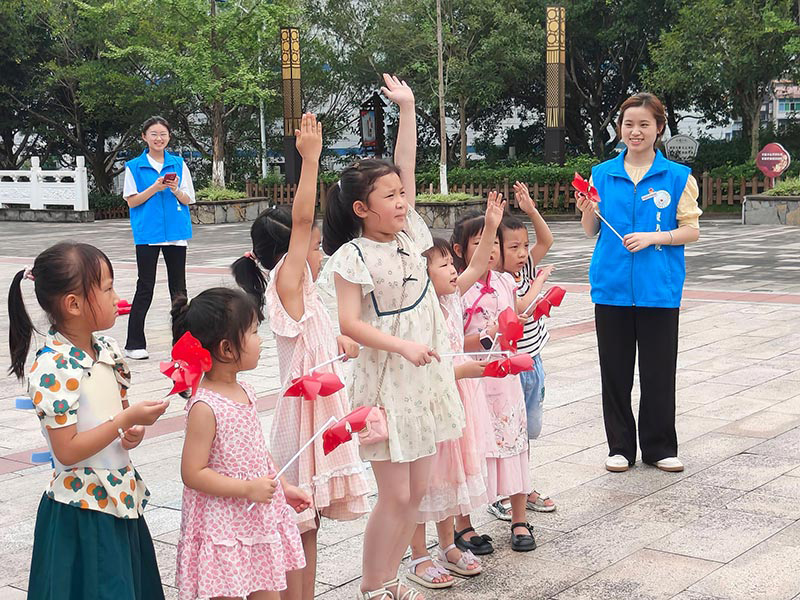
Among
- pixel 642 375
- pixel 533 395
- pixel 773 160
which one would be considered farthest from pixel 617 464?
pixel 773 160

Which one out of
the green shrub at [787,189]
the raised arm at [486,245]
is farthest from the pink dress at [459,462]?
the green shrub at [787,189]

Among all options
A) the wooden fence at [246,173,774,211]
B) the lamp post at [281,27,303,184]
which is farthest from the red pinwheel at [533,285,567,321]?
the lamp post at [281,27,303,184]

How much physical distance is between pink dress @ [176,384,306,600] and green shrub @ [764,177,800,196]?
1707 cm

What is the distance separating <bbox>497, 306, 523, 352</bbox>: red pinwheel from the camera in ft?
9.42

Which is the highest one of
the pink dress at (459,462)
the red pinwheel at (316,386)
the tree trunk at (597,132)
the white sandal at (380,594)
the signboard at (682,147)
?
the tree trunk at (597,132)

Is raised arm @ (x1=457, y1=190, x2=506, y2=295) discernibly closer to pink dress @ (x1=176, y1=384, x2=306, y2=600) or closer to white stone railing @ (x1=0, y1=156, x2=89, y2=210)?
pink dress @ (x1=176, y1=384, x2=306, y2=600)

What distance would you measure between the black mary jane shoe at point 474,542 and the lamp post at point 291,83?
1861cm

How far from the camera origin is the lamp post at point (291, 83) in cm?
2161

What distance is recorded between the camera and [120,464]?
2.31m

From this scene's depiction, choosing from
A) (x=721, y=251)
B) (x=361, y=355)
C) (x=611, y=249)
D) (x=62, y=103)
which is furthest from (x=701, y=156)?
(x=361, y=355)

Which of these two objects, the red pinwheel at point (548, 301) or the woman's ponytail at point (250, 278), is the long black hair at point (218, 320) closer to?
the woman's ponytail at point (250, 278)

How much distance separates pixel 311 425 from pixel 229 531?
54 cm

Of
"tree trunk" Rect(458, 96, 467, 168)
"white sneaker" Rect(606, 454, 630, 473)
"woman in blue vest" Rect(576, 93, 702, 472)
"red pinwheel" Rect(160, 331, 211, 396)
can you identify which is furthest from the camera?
"tree trunk" Rect(458, 96, 467, 168)

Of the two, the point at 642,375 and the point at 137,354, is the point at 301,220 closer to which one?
the point at 642,375
